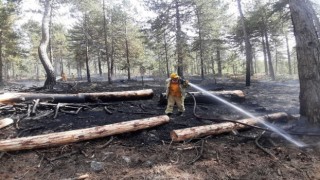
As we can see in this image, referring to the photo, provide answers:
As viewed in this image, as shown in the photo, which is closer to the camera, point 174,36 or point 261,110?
point 261,110

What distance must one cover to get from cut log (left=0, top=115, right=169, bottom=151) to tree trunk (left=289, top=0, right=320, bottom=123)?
4.91 meters

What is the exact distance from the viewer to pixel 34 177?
5.50 meters

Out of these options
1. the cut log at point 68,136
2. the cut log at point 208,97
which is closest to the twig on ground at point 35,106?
the cut log at point 68,136

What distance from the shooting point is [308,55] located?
25.9 ft

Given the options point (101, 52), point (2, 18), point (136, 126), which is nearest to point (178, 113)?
point (136, 126)

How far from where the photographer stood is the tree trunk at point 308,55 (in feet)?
25.7

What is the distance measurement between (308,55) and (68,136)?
24.5ft

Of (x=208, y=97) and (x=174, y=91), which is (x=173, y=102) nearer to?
(x=174, y=91)

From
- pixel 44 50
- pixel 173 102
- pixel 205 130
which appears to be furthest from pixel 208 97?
pixel 44 50

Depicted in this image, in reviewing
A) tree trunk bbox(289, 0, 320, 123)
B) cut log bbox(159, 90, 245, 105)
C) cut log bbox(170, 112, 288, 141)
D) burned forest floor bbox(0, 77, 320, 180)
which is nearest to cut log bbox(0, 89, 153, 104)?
cut log bbox(159, 90, 245, 105)

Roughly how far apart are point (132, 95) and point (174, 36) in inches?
659

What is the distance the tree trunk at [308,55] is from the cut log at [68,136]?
16.1 feet

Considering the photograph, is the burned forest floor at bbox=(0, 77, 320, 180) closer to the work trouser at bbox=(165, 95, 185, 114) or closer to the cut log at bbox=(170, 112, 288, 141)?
the cut log at bbox=(170, 112, 288, 141)

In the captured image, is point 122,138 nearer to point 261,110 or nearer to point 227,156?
point 227,156
